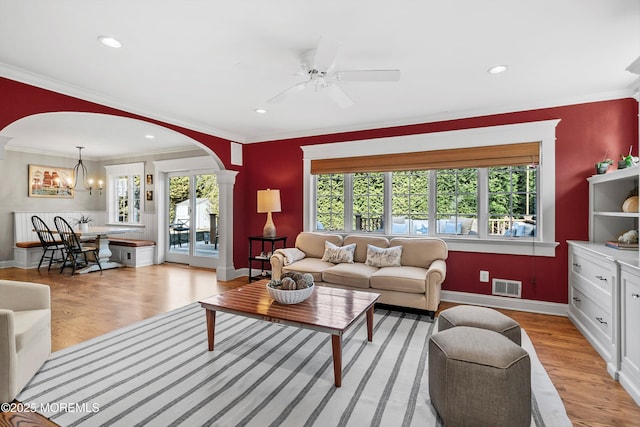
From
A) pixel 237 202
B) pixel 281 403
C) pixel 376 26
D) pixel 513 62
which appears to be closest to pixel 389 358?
pixel 281 403

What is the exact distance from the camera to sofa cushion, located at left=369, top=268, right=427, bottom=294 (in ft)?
11.0

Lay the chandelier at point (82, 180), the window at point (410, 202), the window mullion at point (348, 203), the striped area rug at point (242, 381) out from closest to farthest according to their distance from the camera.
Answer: the striped area rug at point (242, 381) → the window at point (410, 202) → the window mullion at point (348, 203) → the chandelier at point (82, 180)

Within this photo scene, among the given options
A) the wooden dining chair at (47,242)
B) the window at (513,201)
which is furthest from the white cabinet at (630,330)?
the wooden dining chair at (47,242)

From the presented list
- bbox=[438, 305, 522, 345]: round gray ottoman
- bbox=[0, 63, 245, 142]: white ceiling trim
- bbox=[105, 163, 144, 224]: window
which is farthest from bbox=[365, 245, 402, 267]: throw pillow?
bbox=[105, 163, 144, 224]: window

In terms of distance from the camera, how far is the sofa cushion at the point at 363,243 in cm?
425

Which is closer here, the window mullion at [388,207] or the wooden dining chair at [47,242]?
the window mullion at [388,207]

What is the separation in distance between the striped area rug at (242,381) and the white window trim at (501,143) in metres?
1.30

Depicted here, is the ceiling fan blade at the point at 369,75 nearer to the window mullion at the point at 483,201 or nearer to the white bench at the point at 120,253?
the window mullion at the point at 483,201

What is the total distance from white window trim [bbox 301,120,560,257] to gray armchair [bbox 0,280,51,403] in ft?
12.6

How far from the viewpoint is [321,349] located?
2678mm

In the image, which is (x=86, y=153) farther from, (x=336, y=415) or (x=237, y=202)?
(x=336, y=415)

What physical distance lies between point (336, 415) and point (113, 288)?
4229 millimetres

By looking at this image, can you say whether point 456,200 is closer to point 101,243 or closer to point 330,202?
point 330,202

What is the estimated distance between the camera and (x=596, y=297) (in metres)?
2.74
